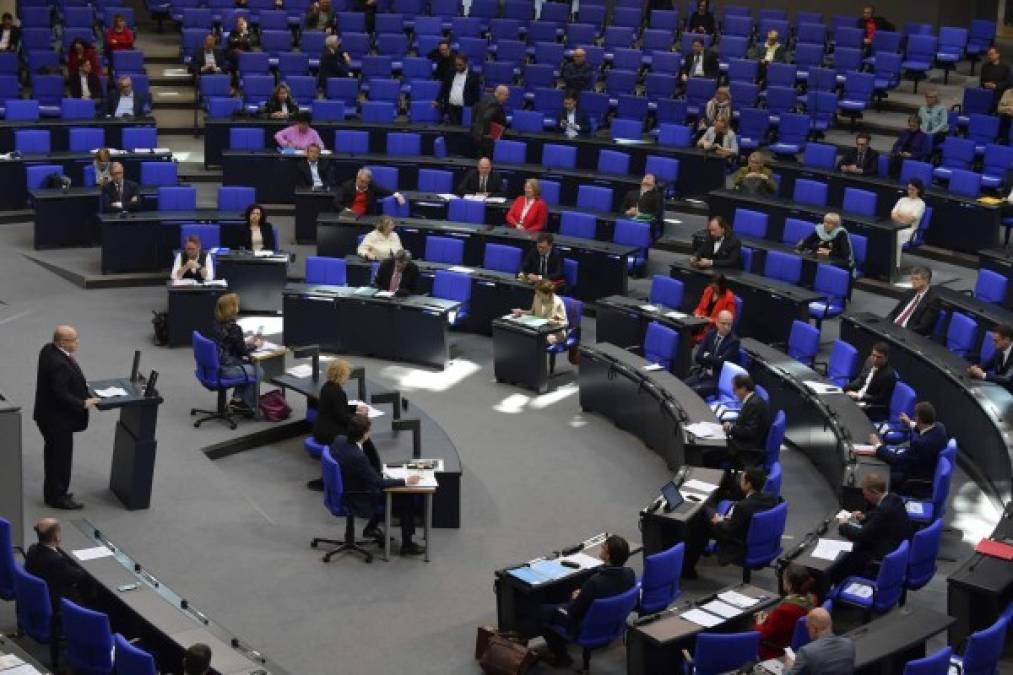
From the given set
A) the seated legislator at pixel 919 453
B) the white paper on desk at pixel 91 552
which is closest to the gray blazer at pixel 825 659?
the seated legislator at pixel 919 453

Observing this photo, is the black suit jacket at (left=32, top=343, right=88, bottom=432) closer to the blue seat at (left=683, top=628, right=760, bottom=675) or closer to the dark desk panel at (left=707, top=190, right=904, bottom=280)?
the blue seat at (left=683, top=628, right=760, bottom=675)

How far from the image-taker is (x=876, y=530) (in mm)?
11930

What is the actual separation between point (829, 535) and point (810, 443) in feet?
10.8

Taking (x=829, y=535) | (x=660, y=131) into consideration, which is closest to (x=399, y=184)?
(x=660, y=131)

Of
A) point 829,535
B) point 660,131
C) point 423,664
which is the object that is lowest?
point 423,664

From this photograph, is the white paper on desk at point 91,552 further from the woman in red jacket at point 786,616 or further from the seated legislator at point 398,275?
the seated legislator at point 398,275

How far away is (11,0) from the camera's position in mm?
27891

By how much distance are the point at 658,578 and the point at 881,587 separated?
1.61 meters

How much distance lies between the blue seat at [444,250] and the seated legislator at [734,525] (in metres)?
7.58

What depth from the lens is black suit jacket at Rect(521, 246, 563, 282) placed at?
61.8 ft

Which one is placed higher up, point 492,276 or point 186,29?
point 186,29

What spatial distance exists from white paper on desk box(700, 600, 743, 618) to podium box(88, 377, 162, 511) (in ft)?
16.9

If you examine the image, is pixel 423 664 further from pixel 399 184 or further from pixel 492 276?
pixel 399 184

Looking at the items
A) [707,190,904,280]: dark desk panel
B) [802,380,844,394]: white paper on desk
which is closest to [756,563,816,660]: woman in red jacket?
[802,380,844,394]: white paper on desk
